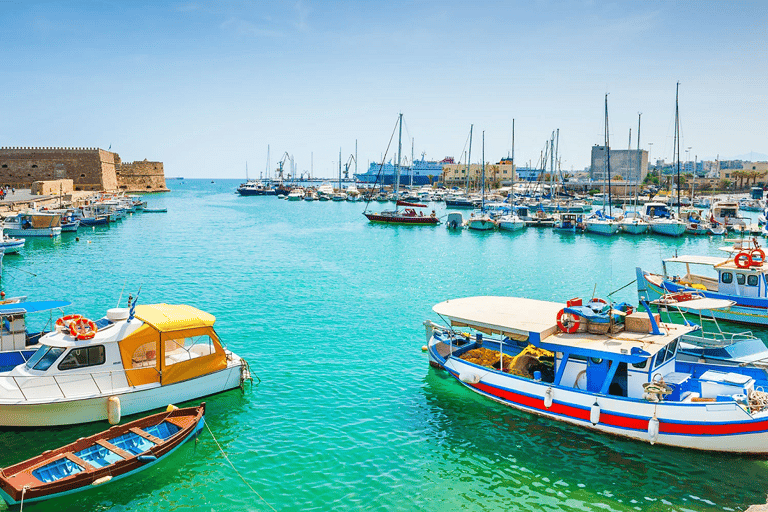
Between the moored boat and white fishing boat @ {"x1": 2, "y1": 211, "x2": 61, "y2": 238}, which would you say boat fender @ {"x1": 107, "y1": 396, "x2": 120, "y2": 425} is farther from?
white fishing boat @ {"x1": 2, "y1": 211, "x2": 61, "y2": 238}

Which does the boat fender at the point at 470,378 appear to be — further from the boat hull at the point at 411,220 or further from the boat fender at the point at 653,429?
the boat hull at the point at 411,220

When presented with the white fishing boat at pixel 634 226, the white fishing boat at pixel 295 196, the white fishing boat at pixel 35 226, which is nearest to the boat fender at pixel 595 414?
the white fishing boat at pixel 35 226

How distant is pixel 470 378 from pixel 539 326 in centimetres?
273

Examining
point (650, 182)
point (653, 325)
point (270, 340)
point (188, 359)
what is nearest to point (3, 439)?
point (188, 359)

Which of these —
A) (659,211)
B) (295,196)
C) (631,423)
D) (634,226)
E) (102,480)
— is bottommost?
(102,480)

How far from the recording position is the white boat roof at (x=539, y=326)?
15.5 m

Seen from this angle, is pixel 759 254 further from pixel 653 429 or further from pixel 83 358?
pixel 83 358

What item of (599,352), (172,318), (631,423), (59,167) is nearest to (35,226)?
(172,318)

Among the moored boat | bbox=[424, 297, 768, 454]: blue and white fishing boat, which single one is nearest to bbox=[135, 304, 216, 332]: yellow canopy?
the moored boat

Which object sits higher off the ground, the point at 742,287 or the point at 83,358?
the point at 742,287

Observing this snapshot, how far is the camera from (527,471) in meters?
14.0

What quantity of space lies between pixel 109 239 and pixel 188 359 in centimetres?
4873

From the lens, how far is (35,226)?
2277 inches

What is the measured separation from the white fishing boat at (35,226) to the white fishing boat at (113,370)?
156 feet
